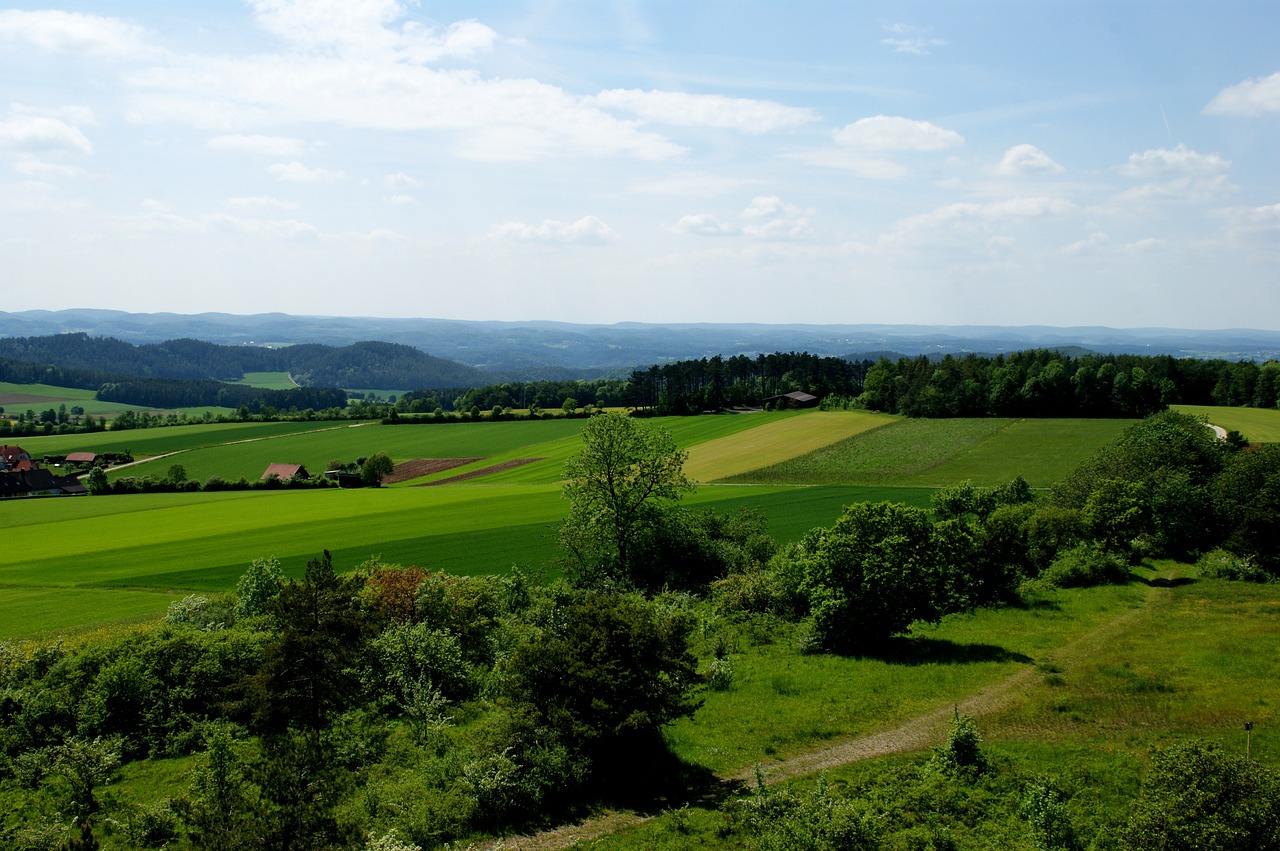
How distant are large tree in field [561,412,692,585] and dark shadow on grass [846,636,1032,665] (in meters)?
13.9

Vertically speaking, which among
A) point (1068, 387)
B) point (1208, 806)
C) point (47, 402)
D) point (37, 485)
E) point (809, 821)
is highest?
point (1068, 387)

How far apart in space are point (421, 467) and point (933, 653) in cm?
6827

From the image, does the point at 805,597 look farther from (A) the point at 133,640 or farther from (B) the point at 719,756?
(A) the point at 133,640

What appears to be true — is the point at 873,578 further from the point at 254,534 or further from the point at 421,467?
the point at 421,467

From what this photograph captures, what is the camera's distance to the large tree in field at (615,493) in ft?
128

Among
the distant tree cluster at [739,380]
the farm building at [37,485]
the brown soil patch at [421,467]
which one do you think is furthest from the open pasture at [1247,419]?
the farm building at [37,485]

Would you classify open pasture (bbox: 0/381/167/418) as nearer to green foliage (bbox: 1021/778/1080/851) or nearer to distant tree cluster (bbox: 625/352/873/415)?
distant tree cluster (bbox: 625/352/873/415)

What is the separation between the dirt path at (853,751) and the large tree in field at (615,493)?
18.7m

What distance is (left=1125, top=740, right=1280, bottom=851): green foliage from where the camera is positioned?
12359 mm

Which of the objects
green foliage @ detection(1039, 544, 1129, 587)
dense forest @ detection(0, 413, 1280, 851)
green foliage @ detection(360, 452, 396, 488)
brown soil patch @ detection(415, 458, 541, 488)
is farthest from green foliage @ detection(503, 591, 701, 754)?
green foliage @ detection(360, 452, 396, 488)

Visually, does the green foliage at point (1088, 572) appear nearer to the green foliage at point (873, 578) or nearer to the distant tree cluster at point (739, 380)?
the green foliage at point (873, 578)

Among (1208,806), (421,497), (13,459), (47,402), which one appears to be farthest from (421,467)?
(47,402)

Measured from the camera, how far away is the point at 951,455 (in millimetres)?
73750

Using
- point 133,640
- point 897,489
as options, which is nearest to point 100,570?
point 133,640
